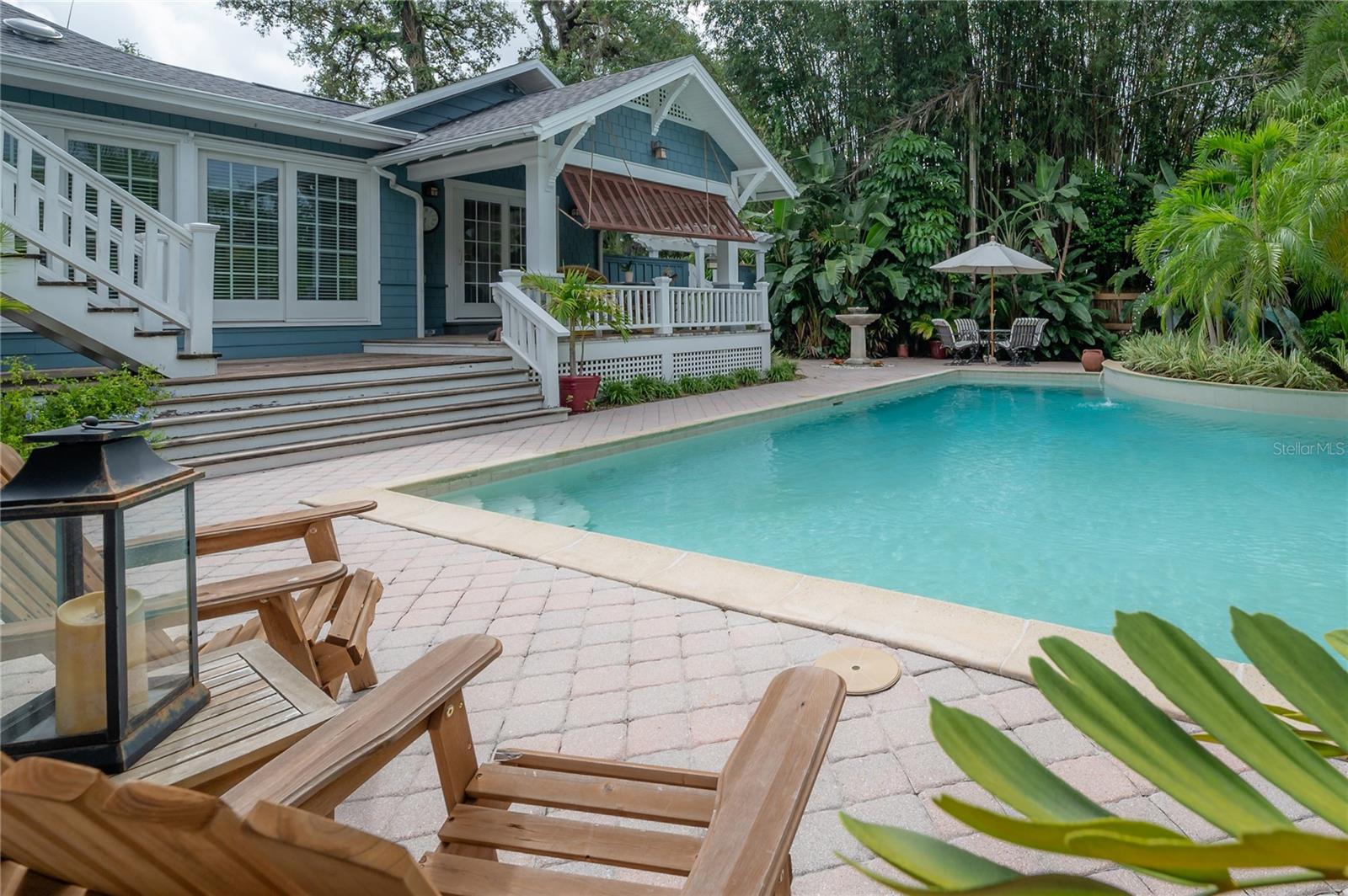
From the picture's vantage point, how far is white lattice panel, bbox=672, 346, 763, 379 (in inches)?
480

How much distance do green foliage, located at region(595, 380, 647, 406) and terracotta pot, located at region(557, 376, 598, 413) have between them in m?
0.42

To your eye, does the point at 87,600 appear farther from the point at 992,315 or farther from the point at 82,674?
the point at 992,315

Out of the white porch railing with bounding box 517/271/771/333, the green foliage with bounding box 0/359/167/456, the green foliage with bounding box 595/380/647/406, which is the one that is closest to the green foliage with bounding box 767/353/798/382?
the white porch railing with bounding box 517/271/771/333

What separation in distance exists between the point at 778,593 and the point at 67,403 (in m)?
4.51

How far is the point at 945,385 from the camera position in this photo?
14156 millimetres

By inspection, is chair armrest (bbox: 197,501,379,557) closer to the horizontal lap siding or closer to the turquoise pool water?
the turquoise pool water

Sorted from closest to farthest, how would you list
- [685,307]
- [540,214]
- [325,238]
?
1. [540,214]
2. [325,238]
3. [685,307]

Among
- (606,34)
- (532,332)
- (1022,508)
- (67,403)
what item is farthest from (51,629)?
(606,34)

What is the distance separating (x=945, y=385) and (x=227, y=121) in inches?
430

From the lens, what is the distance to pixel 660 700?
268cm

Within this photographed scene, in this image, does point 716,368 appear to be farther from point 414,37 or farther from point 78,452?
point 414,37

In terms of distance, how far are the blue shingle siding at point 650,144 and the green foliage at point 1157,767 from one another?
38.7 ft

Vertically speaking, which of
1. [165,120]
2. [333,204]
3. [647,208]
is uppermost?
[165,120]

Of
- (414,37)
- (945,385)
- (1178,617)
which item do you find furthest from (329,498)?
(414,37)
